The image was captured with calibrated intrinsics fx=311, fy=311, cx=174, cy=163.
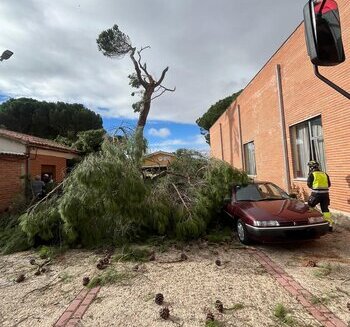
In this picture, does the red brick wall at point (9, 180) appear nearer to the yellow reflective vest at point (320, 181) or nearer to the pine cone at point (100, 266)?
the pine cone at point (100, 266)

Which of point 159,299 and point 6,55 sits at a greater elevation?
point 6,55

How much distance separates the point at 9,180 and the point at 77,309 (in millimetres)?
8474

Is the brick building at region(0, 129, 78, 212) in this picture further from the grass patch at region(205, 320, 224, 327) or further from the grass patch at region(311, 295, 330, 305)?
the grass patch at region(311, 295, 330, 305)

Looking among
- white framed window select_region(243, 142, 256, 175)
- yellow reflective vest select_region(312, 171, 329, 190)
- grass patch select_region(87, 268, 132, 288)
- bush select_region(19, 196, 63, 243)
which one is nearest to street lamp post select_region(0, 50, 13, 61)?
bush select_region(19, 196, 63, 243)

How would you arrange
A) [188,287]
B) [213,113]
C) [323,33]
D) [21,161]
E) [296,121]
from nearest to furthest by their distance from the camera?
[323,33], [188,287], [296,121], [21,161], [213,113]

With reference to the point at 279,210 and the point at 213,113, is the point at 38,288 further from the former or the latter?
the point at 213,113

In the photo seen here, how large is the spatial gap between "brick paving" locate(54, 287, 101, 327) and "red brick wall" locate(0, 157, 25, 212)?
7.24 meters

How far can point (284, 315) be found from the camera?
3.52m

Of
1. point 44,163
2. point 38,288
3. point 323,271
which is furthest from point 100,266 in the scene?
point 44,163

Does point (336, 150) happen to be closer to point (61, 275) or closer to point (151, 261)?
point (151, 261)

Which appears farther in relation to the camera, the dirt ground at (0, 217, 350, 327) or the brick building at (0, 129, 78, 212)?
the brick building at (0, 129, 78, 212)

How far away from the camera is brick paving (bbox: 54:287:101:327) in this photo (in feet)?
11.7

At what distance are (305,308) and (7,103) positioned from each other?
3334cm

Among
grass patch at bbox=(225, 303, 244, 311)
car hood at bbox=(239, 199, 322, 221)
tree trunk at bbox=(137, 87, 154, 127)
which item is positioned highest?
tree trunk at bbox=(137, 87, 154, 127)
